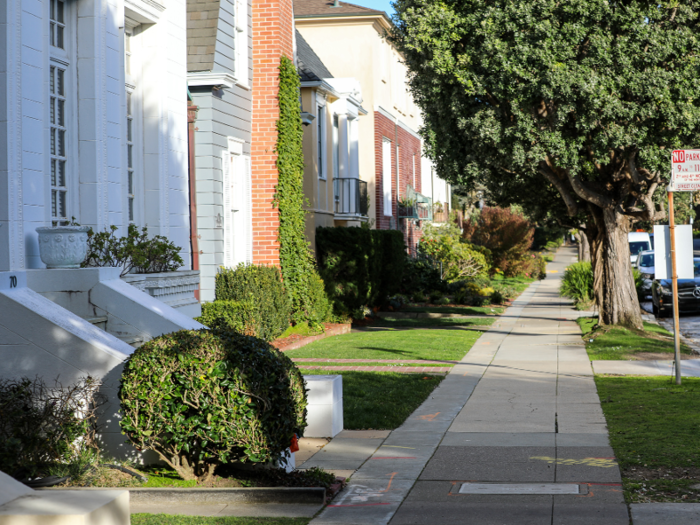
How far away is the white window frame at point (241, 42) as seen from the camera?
16.1m

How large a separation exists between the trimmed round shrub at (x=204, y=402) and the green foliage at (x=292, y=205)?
36.4 feet

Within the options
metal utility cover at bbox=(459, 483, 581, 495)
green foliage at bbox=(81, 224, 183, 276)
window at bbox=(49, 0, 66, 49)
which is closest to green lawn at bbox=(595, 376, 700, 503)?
metal utility cover at bbox=(459, 483, 581, 495)

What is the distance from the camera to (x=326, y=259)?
67.9 feet

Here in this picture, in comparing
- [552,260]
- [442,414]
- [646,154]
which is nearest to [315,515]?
[442,414]

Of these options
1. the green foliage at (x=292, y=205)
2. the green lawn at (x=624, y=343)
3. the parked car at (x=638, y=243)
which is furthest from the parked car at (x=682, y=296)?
the parked car at (x=638, y=243)

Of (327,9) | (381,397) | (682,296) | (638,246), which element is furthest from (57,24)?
(638,246)

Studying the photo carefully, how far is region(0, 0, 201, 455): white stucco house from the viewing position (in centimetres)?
648

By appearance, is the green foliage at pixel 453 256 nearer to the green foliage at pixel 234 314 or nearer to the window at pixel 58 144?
the green foliage at pixel 234 314

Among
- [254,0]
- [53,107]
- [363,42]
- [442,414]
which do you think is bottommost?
[442,414]

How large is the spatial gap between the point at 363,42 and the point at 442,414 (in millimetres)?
20133

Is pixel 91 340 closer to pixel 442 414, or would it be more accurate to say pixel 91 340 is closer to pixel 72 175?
pixel 72 175

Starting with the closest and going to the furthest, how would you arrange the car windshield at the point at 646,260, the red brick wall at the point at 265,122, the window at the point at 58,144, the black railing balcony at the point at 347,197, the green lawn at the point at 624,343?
the window at the point at 58,144, the green lawn at the point at 624,343, the red brick wall at the point at 265,122, the black railing balcony at the point at 347,197, the car windshield at the point at 646,260

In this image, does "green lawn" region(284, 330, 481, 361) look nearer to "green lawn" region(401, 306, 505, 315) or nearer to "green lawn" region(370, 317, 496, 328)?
"green lawn" region(370, 317, 496, 328)

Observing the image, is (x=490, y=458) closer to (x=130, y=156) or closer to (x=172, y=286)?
(x=172, y=286)
